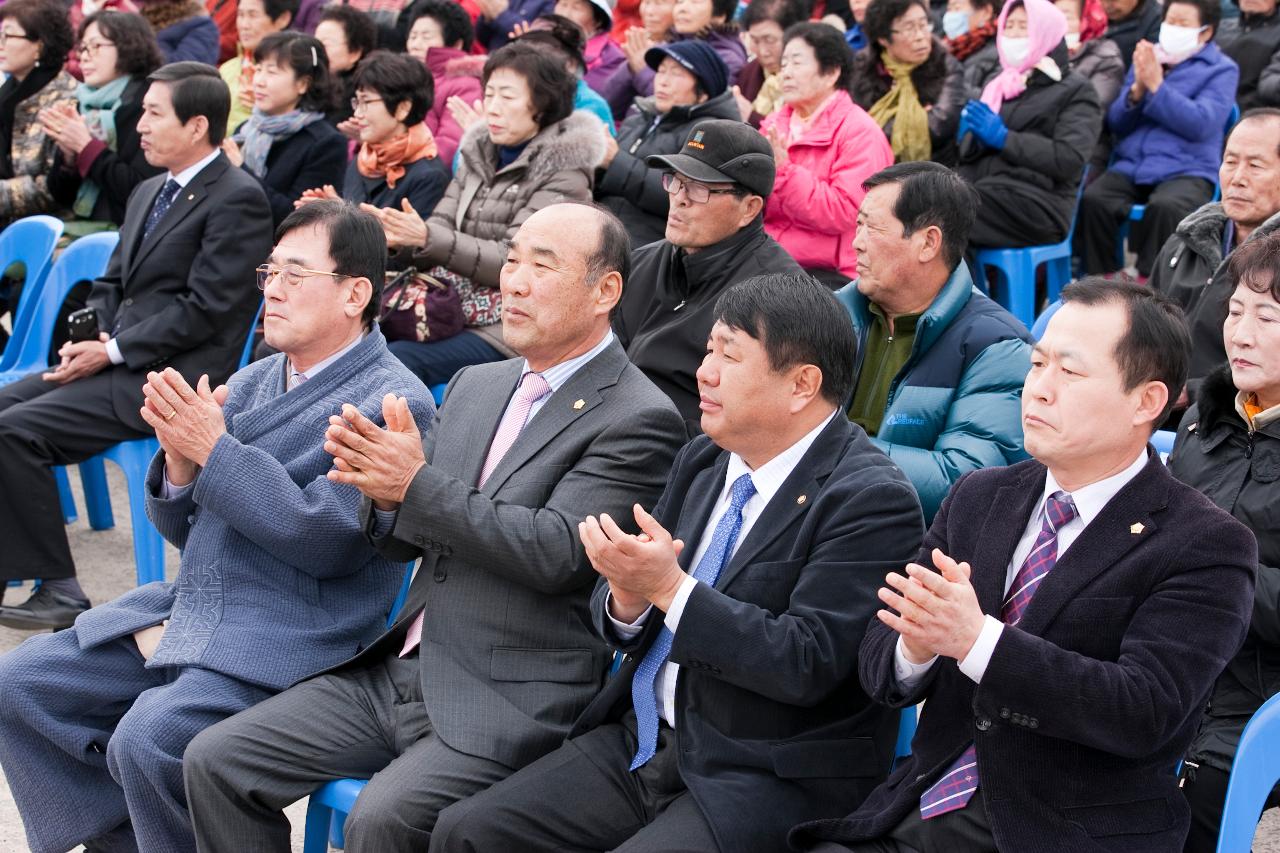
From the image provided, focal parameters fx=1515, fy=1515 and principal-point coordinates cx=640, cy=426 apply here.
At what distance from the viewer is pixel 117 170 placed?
627cm

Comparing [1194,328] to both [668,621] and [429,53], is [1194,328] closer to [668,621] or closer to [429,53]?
[668,621]

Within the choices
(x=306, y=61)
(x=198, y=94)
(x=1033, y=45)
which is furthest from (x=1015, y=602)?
(x=306, y=61)

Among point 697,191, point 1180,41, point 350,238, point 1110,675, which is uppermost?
point 1110,675

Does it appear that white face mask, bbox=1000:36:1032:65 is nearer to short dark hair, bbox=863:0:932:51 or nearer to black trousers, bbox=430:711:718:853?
short dark hair, bbox=863:0:932:51

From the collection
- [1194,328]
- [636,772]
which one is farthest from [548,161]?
[636,772]

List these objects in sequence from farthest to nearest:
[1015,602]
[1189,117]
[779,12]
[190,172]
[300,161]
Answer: [779,12] → [1189,117] → [300,161] → [190,172] → [1015,602]

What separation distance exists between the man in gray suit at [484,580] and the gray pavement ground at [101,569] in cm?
72

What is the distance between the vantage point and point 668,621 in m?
2.58

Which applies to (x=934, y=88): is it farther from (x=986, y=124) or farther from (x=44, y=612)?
(x=44, y=612)

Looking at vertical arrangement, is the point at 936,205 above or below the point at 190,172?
above

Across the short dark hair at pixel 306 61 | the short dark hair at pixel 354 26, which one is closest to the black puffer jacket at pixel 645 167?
the short dark hair at pixel 306 61

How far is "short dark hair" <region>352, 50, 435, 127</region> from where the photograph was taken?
5492 mm

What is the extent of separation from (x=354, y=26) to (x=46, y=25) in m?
1.37

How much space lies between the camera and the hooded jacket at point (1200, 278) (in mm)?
4117
